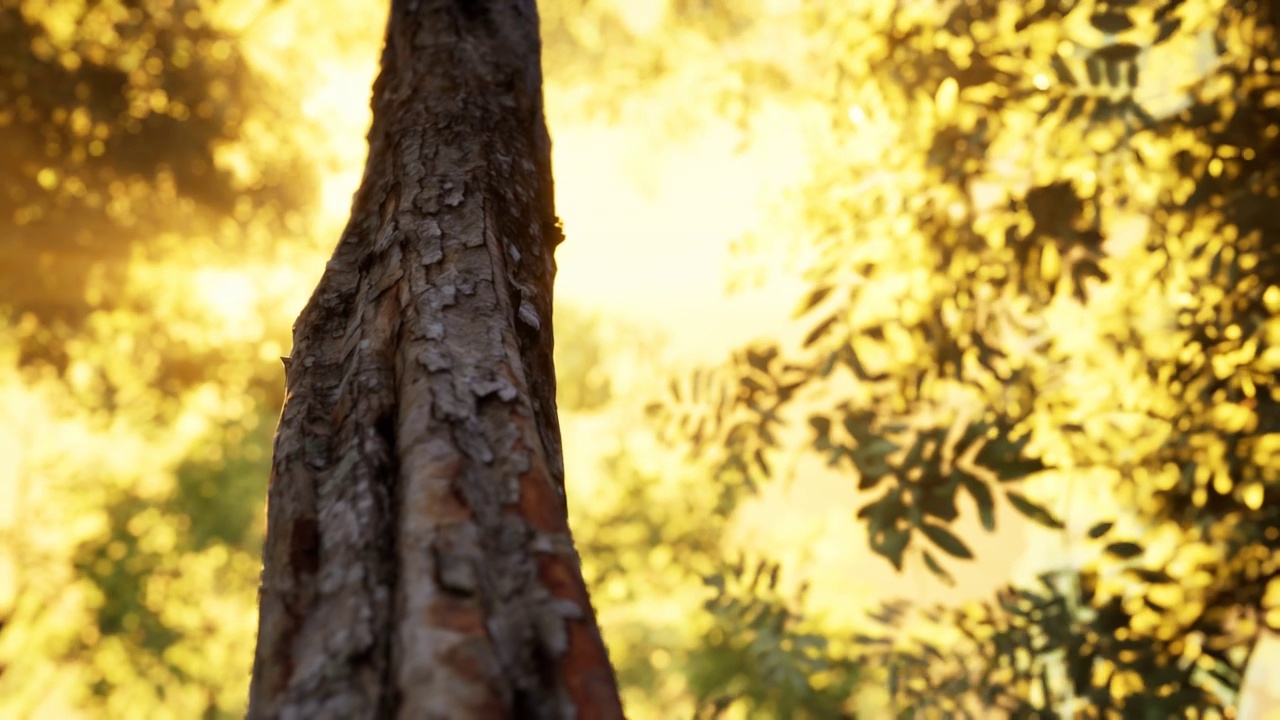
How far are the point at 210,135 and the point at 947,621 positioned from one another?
7.50m

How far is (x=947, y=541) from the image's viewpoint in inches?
151

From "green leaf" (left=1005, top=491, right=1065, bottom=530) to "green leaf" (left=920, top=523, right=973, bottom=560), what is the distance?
11.0 inches

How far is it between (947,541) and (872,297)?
1588mm

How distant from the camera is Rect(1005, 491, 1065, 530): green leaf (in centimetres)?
371

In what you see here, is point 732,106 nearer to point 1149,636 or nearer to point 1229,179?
point 1229,179

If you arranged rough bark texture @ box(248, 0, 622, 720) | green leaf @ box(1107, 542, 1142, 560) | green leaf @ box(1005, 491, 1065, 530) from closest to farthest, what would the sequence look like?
rough bark texture @ box(248, 0, 622, 720)
green leaf @ box(1005, 491, 1065, 530)
green leaf @ box(1107, 542, 1142, 560)

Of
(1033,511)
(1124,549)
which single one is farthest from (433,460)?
(1124,549)

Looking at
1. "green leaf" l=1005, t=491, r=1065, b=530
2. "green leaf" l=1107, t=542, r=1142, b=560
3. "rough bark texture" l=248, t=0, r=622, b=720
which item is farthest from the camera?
"green leaf" l=1107, t=542, r=1142, b=560

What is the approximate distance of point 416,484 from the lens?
1364mm

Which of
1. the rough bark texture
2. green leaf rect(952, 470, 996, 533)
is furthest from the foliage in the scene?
the rough bark texture

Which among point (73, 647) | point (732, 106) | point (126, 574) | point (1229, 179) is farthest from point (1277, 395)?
point (73, 647)

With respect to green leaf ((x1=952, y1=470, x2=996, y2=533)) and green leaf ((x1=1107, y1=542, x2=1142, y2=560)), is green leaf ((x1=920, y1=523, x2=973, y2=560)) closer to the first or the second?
green leaf ((x1=952, y1=470, x2=996, y2=533))

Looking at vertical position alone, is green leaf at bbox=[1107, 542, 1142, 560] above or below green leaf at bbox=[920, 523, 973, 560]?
below

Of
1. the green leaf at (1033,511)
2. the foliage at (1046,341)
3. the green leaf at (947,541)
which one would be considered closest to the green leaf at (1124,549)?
the foliage at (1046,341)
